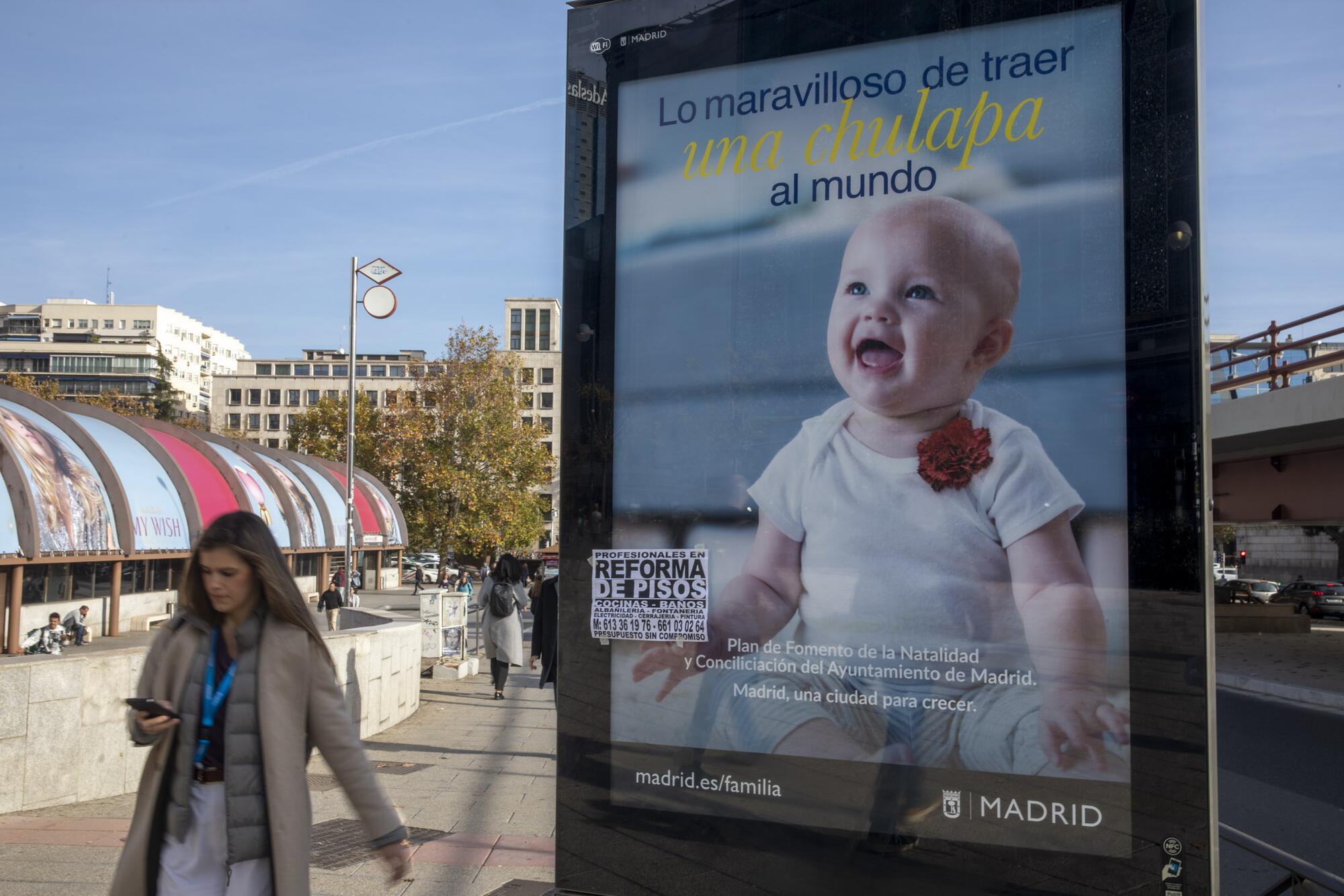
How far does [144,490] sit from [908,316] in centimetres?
Answer: 2808

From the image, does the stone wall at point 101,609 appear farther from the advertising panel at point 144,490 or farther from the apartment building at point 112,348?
the apartment building at point 112,348

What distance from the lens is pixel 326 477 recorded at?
5075 centimetres

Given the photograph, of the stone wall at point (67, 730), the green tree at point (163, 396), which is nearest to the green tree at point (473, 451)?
the stone wall at point (67, 730)

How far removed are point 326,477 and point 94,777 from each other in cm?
4438

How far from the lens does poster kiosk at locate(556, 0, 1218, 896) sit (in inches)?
112

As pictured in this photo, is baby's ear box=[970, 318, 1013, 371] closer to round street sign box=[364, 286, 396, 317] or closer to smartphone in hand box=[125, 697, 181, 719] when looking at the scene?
smartphone in hand box=[125, 697, 181, 719]

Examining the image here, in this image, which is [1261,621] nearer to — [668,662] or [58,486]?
[58,486]

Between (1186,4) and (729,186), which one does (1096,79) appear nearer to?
(1186,4)

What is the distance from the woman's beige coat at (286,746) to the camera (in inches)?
123

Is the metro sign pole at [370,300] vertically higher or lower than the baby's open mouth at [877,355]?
→ higher

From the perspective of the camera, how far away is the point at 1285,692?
17.6m

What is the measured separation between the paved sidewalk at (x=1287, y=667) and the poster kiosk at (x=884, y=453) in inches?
626

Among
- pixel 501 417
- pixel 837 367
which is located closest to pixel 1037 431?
pixel 837 367

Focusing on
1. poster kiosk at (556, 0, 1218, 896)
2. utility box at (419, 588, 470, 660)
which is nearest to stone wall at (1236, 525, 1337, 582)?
utility box at (419, 588, 470, 660)
